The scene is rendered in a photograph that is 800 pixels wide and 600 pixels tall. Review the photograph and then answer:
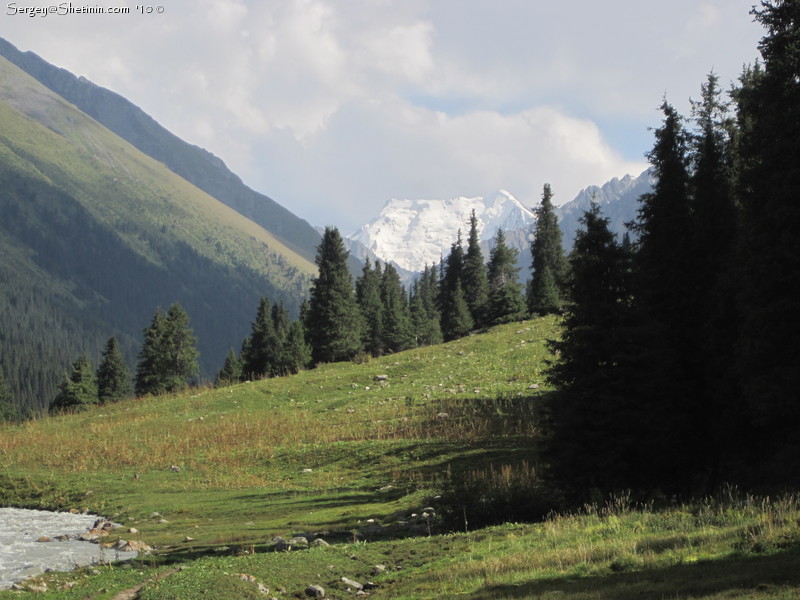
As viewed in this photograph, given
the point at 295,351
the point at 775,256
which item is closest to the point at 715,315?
the point at 775,256

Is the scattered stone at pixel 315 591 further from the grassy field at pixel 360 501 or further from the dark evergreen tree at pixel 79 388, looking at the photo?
the dark evergreen tree at pixel 79 388

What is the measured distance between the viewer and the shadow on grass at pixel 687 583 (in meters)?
10.1

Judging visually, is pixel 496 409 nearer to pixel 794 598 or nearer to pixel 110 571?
pixel 110 571

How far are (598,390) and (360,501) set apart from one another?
375 inches

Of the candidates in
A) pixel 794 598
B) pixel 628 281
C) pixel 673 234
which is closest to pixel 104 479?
pixel 628 281

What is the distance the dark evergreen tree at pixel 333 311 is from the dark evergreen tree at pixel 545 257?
22586 millimetres

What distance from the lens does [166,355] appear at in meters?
89.4

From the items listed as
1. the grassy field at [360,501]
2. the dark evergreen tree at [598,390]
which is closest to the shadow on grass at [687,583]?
the grassy field at [360,501]

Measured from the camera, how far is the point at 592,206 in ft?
81.4

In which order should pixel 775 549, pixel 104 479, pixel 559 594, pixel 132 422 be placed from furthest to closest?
pixel 132 422
pixel 104 479
pixel 775 549
pixel 559 594

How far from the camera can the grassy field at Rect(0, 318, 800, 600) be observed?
42.7ft

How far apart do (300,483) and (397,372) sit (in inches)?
1120

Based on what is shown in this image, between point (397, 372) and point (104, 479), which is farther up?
point (397, 372)

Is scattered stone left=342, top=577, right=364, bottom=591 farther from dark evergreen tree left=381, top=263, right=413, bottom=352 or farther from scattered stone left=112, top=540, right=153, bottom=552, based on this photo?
dark evergreen tree left=381, top=263, right=413, bottom=352
